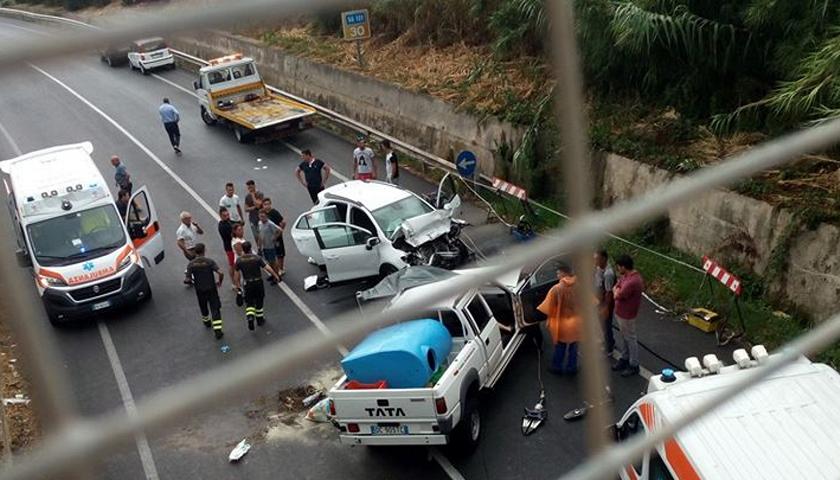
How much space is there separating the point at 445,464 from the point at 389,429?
28.6 inches

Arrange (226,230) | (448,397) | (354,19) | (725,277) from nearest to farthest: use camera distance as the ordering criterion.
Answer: (354,19) → (448,397) → (725,277) → (226,230)

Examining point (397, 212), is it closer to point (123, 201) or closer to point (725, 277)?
point (123, 201)

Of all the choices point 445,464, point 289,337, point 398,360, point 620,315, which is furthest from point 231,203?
point 289,337

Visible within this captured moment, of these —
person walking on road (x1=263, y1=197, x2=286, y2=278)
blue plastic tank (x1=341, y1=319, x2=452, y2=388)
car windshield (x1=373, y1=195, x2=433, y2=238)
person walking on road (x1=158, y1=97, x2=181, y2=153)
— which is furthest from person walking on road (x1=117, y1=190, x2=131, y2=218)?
blue plastic tank (x1=341, y1=319, x2=452, y2=388)

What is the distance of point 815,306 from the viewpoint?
28.9ft

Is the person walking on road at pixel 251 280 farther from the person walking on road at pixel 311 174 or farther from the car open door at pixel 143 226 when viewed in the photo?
the person walking on road at pixel 311 174

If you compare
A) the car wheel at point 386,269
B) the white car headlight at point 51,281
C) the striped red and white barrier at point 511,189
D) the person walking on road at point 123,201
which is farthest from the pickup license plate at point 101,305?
the striped red and white barrier at point 511,189

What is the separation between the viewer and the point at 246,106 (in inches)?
699

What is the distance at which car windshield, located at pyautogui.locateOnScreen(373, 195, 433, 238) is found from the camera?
35.2 feet

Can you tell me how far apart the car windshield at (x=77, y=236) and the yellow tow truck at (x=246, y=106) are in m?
5.78

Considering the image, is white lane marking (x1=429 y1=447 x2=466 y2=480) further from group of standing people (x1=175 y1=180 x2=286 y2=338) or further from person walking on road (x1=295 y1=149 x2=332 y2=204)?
person walking on road (x1=295 y1=149 x2=332 y2=204)

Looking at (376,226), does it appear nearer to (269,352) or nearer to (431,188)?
(431,188)

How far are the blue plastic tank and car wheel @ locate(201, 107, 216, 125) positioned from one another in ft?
39.9

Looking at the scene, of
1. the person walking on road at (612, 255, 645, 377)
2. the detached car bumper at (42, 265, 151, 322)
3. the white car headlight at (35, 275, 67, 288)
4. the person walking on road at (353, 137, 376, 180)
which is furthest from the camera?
the person walking on road at (353, 137, 376, 180)
